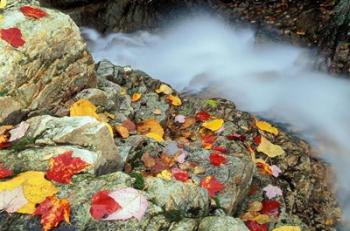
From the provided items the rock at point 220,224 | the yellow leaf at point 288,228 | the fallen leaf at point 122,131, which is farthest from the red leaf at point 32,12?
the yellow leaf at point 288,228

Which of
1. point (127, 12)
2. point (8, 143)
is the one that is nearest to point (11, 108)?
point (8, 143)

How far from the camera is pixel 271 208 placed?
18.0 ft

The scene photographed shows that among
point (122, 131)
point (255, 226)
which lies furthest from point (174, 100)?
point (255, 226)

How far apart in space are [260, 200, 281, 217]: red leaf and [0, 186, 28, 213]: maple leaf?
2818mm

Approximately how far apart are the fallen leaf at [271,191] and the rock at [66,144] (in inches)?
77.8

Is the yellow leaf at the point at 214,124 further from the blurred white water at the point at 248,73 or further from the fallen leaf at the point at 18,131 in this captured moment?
the fallen leaf at the point at 18,131

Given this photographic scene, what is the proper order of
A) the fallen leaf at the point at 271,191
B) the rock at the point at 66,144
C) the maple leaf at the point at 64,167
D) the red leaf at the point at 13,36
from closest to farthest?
the maple leaf at the point at 64,167, the rock at the point at 66,144, the red leaf at the point at 13,36, the fallen leaf at the point at 271,191

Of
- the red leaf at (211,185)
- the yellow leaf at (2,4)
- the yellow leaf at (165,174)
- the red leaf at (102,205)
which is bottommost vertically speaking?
the red leaf at (211,185)

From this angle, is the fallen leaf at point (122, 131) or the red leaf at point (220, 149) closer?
the fallen leaf at point (122, 131)

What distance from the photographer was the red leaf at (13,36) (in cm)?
516

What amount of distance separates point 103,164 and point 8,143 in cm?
93

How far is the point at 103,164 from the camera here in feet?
14.2

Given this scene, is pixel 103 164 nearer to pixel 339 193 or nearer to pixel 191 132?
pixel 191 132

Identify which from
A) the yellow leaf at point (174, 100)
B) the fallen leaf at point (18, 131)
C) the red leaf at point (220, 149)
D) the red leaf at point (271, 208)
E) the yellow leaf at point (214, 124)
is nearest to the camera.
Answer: the fallen leaf at point (18, 131)
